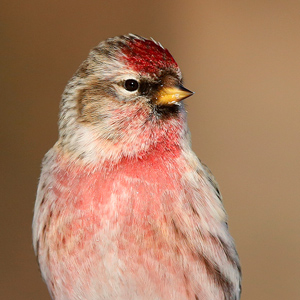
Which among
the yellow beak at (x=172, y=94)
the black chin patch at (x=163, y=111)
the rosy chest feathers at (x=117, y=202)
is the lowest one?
the rosy chest feathers at (x=117, y=202)

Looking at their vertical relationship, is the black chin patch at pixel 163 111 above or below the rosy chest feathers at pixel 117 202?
above

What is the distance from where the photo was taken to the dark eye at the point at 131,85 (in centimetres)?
79

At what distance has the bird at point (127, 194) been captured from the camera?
0.78 m

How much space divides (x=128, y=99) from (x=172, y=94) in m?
0.07

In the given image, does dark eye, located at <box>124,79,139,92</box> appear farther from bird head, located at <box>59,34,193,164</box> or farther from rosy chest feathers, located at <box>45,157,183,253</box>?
rosy chest feathers, located at <box>45,157,183,253</box>

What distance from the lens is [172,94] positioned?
787mm

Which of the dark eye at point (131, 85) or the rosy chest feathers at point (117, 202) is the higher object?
the dark eye at point (131, 85)

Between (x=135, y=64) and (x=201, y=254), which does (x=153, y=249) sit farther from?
(x=135, y=64)

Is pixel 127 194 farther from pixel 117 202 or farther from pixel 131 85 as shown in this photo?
pixel 131 85

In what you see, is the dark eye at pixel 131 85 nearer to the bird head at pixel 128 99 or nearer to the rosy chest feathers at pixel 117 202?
the bird head at pixel 128 99

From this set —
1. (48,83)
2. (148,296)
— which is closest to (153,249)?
(148,296)

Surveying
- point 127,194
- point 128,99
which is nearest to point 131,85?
point 128,99

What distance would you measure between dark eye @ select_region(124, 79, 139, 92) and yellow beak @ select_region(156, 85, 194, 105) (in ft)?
0.11

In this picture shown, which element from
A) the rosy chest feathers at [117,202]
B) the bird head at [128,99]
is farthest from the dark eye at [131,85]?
the rosy chest feathers at [117,202]
